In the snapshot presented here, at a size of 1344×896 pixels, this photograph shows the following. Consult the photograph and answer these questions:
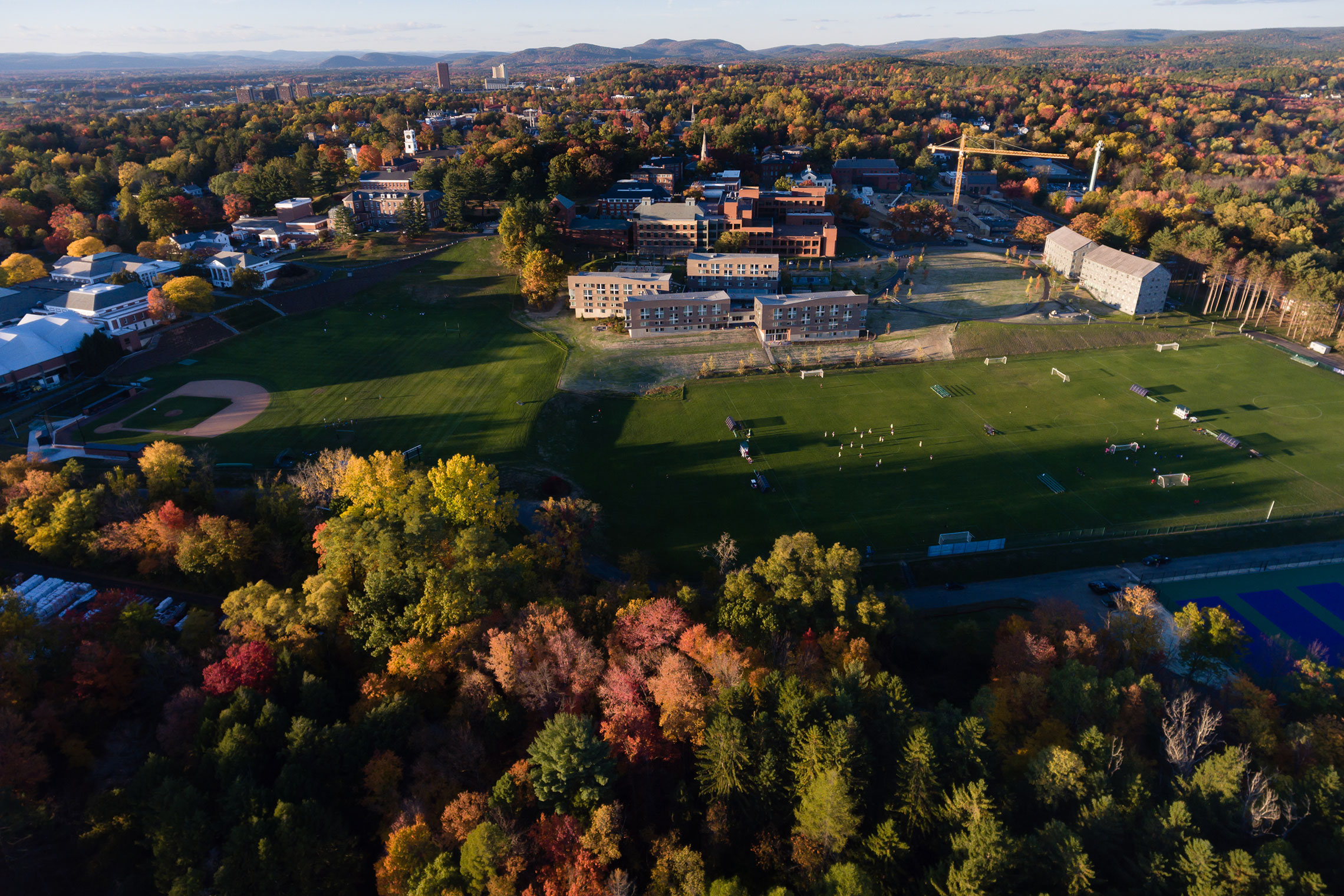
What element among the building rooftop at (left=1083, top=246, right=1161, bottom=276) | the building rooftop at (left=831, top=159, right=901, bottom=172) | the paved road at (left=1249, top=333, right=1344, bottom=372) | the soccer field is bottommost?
the soccer field

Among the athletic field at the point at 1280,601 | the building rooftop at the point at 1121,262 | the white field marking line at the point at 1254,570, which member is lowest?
the athletic field at the point at 1280,601

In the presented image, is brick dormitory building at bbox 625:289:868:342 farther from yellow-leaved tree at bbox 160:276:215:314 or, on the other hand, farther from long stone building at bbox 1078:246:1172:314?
yellow-leaved tree at bbox 160:276:215:314

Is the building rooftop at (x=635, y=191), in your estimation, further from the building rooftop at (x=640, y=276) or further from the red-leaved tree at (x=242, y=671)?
the red-leaved tree at (x=242, y=671)

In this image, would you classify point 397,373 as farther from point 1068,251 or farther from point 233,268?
point 1068,251

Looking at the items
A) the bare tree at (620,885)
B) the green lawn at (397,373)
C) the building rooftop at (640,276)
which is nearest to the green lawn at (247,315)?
the green lawn at (397,373)

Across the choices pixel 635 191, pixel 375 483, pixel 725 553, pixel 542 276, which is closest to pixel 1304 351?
pixel 725 553

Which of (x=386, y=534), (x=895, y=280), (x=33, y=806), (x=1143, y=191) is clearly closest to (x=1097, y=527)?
(x=386, y=534)

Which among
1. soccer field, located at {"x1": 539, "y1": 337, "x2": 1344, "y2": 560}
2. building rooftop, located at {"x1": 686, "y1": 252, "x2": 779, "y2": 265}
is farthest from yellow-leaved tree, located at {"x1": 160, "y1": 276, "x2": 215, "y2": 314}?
building rooftop, located at {"x1": 686, "y1": 252, "x2": 779, "y2": 265}
